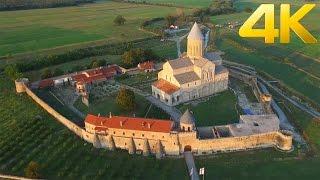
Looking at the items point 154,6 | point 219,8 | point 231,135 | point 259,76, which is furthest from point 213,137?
point 154,6

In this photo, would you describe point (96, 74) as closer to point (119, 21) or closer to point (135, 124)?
point (135, 124)

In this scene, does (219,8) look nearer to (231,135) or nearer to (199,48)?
(199,48)

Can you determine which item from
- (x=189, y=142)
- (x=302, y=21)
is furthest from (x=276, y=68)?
(x=302, y=21)

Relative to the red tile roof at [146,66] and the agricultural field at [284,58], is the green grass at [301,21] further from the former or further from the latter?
the red tile roof at [146,66]

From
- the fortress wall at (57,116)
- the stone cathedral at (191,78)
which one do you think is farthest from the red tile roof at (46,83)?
the stone cathedral at (191,78)

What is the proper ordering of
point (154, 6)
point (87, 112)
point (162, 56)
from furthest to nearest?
point (154, 6) → point (162, 56) → point (87, 112)

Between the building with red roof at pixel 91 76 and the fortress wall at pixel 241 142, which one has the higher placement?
the building with red roof at pixel 91 76

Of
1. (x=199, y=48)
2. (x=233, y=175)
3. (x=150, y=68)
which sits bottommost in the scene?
(x=233, y=175)
